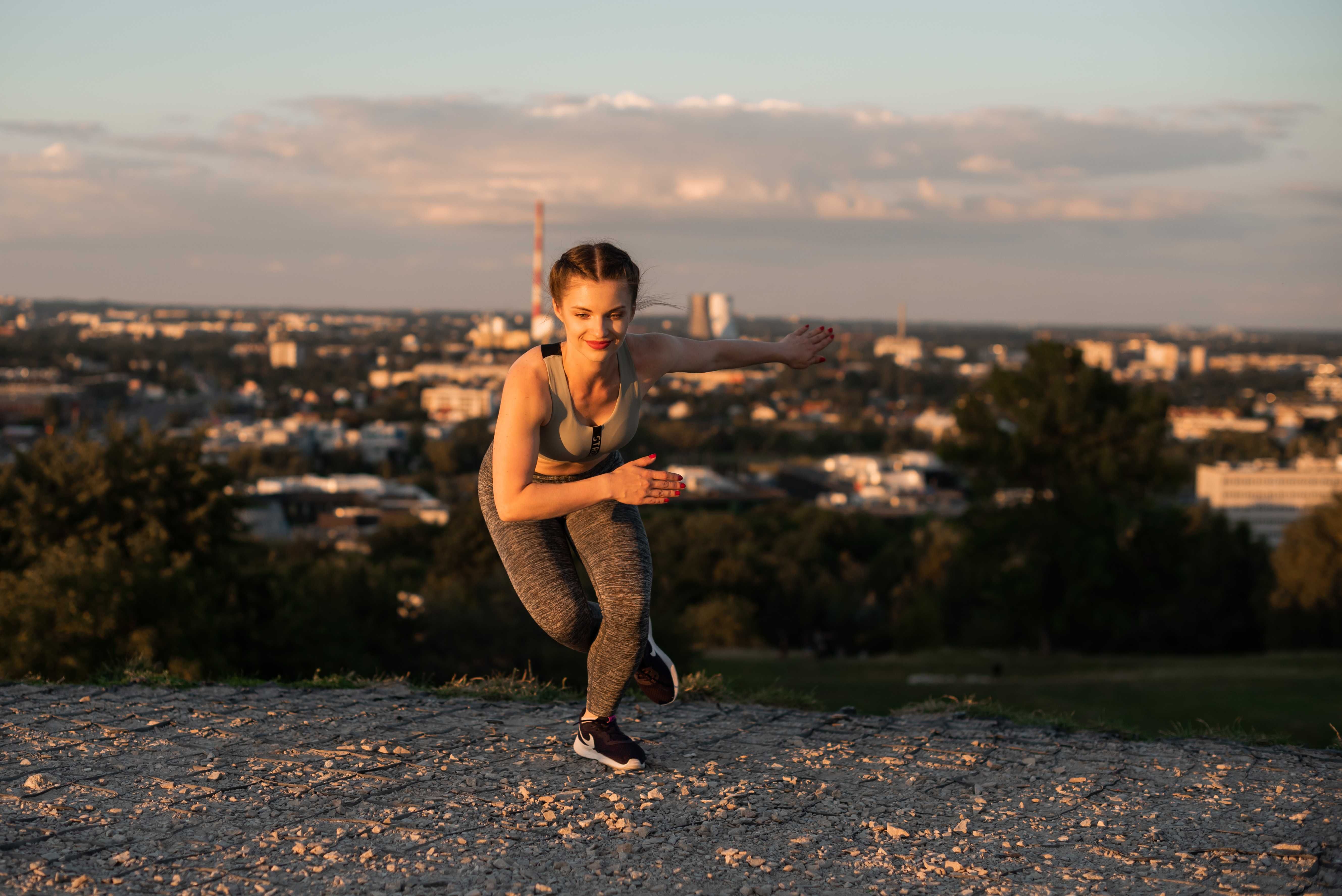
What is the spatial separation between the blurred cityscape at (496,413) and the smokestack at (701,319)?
7.77 meters

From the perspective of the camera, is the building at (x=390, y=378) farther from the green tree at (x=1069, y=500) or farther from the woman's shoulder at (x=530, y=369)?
the woman's shoulder at (x=530, y=369)

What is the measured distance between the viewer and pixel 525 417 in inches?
173

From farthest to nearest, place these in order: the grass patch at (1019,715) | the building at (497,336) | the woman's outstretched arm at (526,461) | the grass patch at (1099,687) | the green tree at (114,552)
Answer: the building at (497,336)
the green tree at (114,552)
the grass patch at (1099,687)
the grass patch at (1019,715)
the woman's outstretched arm at (526,461)

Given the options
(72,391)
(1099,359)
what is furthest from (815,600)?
(72,391)

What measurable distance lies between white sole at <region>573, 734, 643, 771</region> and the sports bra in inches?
46.3

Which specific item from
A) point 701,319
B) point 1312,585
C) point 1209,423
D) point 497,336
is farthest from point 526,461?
point 497,336

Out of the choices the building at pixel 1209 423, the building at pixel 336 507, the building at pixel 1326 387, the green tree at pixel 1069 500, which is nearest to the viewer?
the green tree at pixel 1069 500

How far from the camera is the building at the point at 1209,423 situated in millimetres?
133125

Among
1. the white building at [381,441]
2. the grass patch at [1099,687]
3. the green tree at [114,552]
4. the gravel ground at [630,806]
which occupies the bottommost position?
the white building at [381,441]

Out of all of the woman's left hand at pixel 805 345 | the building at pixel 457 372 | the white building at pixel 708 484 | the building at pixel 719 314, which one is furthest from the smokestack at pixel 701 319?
the building at pixel 457 372

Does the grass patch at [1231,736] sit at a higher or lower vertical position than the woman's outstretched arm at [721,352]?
lower

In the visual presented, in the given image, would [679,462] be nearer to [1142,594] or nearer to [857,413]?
[857,413]

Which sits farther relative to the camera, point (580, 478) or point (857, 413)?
point (857, 413)

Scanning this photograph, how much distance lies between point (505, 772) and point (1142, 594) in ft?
90.4
